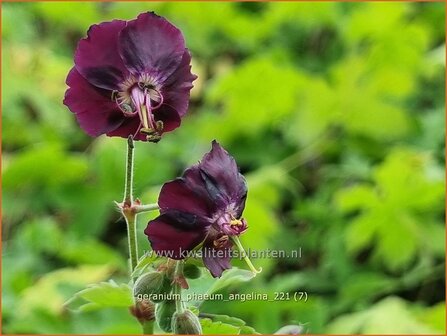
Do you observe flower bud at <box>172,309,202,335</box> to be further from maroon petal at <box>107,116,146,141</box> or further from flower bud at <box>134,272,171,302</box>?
maroon petal at <box>107,116,146,141</box>

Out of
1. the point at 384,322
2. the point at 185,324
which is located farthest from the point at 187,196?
the point at 384,322

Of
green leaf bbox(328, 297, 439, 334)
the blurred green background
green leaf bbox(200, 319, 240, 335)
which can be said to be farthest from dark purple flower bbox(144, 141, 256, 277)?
green leaf bbox(328, 297, 439, 334)

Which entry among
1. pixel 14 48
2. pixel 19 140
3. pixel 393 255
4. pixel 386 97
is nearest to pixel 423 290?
pixel 393 255

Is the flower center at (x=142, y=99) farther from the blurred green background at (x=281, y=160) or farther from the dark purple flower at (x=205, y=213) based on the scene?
the blurred green background at (x=281, y=160)

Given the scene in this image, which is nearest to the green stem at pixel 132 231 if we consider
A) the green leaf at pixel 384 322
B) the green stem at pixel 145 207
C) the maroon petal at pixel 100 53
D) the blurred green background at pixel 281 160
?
the green stem at pixel 145 207

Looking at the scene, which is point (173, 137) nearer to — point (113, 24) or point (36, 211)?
point (36, 211)

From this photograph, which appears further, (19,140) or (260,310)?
(19,140)

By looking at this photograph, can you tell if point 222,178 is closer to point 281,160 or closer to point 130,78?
point 130,78
